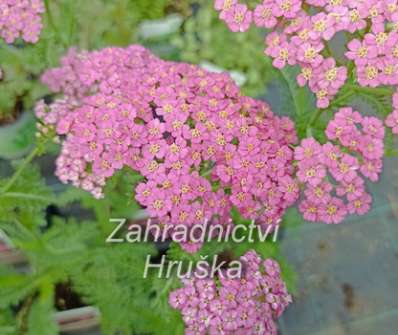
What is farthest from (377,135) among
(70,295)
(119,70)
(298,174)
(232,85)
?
(70,295)

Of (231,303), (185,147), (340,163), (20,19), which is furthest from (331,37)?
(20,19)

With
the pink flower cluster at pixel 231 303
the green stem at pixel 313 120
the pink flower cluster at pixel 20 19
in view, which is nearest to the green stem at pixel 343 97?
the green stem at pixel 313 120

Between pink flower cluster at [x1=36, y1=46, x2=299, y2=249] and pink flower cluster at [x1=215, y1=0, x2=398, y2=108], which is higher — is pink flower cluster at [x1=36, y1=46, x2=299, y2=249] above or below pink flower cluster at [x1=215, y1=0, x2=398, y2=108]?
below

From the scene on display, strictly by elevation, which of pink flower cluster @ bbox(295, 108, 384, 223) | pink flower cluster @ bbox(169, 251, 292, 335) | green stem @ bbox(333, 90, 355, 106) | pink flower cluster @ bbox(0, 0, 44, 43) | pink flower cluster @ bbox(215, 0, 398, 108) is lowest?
pink flower cluster @ bbox(169, 251, 292, 335)

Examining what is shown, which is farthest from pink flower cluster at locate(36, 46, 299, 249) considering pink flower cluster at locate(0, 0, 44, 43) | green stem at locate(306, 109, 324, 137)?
pink flower cluster at locate(0, 0, 44, 43)

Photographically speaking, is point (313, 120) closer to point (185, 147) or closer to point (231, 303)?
point (185, 147)

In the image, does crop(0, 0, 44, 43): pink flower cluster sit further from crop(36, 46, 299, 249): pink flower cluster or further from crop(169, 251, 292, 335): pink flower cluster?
crop(169, 251, 292, 335): pink flower cluster
